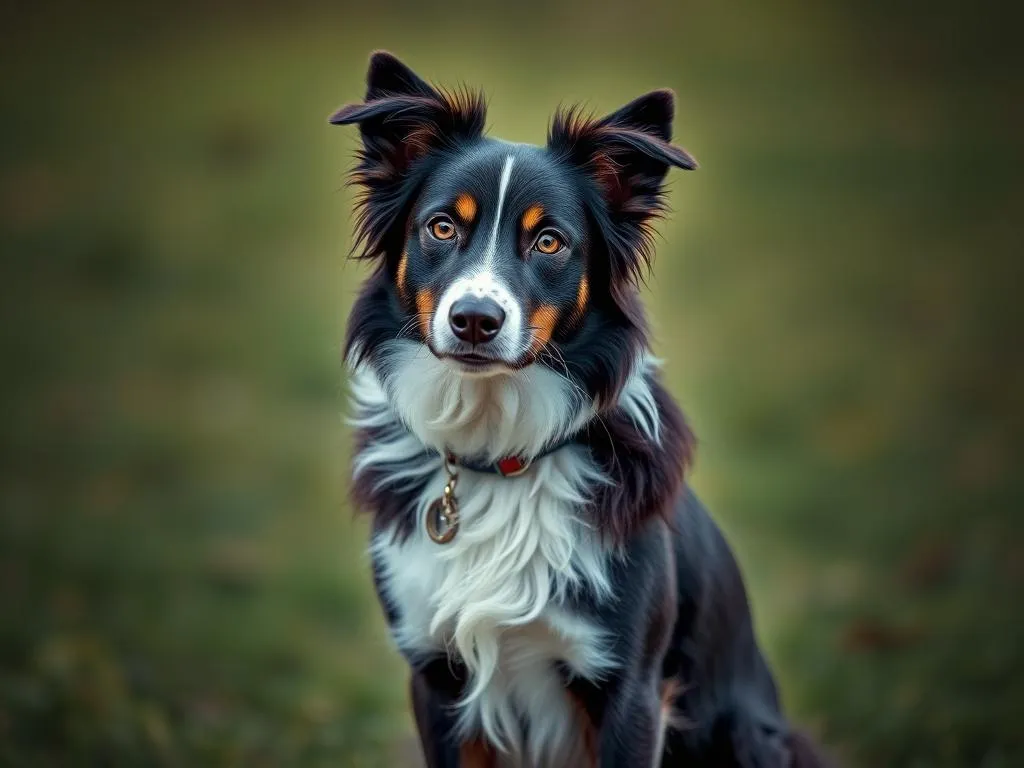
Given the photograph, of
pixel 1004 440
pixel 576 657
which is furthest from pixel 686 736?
pixel 1004 440

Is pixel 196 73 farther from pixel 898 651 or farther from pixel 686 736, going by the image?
pixel 686 736

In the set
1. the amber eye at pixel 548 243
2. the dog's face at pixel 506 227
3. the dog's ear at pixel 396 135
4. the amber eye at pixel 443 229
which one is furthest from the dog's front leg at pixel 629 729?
the dog's ear at pixel 396 135

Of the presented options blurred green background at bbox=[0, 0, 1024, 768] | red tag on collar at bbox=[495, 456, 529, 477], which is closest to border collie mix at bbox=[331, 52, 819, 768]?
red tag on collar at bbox=[495, 456, 529, 477]

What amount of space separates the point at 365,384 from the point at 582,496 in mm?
830

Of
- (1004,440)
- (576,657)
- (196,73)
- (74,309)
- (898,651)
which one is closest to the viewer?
(576,657)

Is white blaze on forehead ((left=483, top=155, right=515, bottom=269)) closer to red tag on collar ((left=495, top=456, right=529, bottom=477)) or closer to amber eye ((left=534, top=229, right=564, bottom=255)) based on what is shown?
amber eye ((left=534, top=229, right=564, bottom=255))

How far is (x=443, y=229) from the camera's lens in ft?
11.8

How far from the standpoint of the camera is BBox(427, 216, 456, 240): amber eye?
360 centimetres

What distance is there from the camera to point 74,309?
10.5m

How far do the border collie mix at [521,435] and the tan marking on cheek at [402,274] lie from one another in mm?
11

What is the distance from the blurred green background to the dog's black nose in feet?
8.13

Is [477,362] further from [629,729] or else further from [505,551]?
[629,729]

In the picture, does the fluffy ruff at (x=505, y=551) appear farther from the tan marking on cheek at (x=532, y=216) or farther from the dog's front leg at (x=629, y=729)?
the tan marking on cheek at (x=532, y=216)

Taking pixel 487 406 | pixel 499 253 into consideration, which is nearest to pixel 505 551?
pixel 487 406
